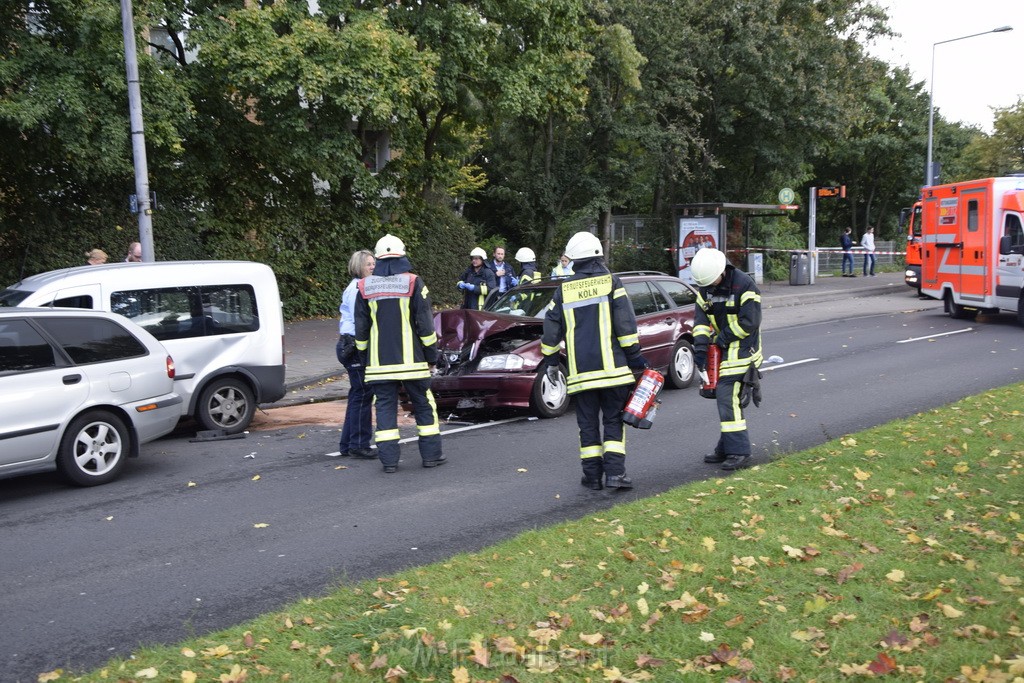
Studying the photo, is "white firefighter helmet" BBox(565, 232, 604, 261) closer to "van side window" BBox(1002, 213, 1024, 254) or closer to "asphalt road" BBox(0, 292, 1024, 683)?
"asphalt road" BBox(0, 292, 1024, 683)

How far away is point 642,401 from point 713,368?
3.76ft

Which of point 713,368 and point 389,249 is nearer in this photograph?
point 713,368

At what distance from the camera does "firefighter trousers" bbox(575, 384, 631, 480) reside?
7.35 metres

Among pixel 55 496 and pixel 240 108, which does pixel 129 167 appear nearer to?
pixel 240 108

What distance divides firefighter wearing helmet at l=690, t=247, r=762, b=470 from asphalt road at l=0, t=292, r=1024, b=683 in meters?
0.42

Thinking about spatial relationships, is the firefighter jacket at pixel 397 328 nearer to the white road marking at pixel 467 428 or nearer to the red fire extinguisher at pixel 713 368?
the white road marking at pixel 467 428

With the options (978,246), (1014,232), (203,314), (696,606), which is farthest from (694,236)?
(696,606)

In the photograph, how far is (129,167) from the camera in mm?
15547

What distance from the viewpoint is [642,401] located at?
23.6 feet

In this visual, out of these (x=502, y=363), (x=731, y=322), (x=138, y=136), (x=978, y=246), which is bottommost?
(x=502, y=363)

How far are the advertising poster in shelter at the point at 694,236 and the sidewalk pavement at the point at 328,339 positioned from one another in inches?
85.7

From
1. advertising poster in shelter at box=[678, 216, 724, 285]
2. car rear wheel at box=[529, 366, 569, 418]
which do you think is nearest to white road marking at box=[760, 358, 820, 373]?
car rear wheel at box=[529, 366, 569, 418]

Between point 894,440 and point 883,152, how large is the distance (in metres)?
39.4

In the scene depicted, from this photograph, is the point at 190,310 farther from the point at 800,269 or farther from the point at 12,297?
the point at 800,269
